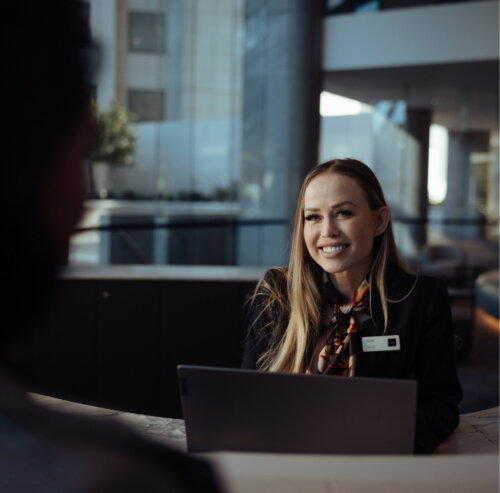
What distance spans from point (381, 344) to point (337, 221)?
1.23ft

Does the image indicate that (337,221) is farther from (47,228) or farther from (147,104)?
(147,104)

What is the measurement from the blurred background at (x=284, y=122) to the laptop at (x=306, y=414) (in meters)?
6.88

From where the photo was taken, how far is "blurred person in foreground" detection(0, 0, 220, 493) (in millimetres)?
483

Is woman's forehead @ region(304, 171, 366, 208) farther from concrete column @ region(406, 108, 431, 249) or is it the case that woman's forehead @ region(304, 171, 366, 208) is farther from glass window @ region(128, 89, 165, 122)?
concrete column @ region(406, 108, 431, 249)

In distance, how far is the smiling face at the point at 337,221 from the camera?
6.09 feet

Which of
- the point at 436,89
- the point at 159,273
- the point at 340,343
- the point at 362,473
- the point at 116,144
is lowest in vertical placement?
the point at 159,273

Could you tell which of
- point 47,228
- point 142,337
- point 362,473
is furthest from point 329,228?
point 142,337

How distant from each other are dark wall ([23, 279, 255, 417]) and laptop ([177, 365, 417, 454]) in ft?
10.7

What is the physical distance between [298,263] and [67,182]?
1.46 metres

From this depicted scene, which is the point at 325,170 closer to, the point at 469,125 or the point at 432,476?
the point at 432,476

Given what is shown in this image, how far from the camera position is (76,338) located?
4207 millimetres

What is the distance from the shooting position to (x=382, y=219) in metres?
1.94

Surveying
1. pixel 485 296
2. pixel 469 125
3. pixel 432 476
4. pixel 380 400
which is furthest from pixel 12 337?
pixel 469 125

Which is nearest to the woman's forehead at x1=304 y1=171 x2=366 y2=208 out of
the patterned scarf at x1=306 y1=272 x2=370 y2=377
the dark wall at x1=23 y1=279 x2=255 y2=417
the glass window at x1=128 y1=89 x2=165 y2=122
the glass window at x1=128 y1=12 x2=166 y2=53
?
the patterned scarf at x1=306 y1=272 x2=370 y2=377
